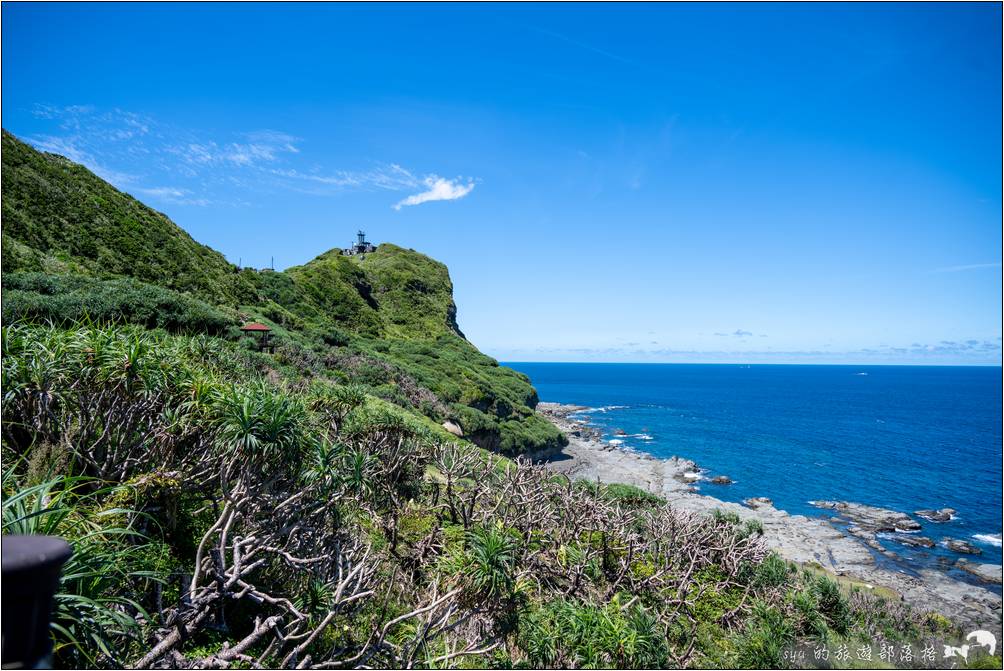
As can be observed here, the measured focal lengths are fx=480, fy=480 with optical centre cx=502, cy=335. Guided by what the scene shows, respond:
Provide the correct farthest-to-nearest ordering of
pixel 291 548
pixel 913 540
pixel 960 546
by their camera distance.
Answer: pixel 913 540
pixel 960 546
pixel 291 548

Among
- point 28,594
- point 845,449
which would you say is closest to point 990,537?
point 845,449

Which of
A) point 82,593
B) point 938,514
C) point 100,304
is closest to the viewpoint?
point 82,593

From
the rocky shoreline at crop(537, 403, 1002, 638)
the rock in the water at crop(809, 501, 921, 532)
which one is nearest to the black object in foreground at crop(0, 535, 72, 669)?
the rocky shoreline at crop(537, 403, 1002, 638)

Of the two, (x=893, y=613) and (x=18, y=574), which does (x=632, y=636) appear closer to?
(x=18, y=574)

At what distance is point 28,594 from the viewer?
1.70 meters

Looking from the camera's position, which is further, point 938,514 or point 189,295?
point 938,514

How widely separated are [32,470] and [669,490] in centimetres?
4206

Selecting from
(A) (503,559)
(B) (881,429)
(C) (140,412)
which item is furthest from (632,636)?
(B) (881,429)

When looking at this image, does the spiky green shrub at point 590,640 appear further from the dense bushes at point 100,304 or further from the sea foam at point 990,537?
the sea foam at point 990,537

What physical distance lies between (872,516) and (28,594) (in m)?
46.1

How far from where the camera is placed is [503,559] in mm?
9398

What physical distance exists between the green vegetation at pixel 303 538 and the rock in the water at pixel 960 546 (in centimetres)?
1457

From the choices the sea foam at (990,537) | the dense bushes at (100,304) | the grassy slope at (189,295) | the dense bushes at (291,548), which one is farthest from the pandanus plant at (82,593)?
the sea foam at (990,537)

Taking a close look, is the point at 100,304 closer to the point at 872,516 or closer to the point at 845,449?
the point at 872,516
